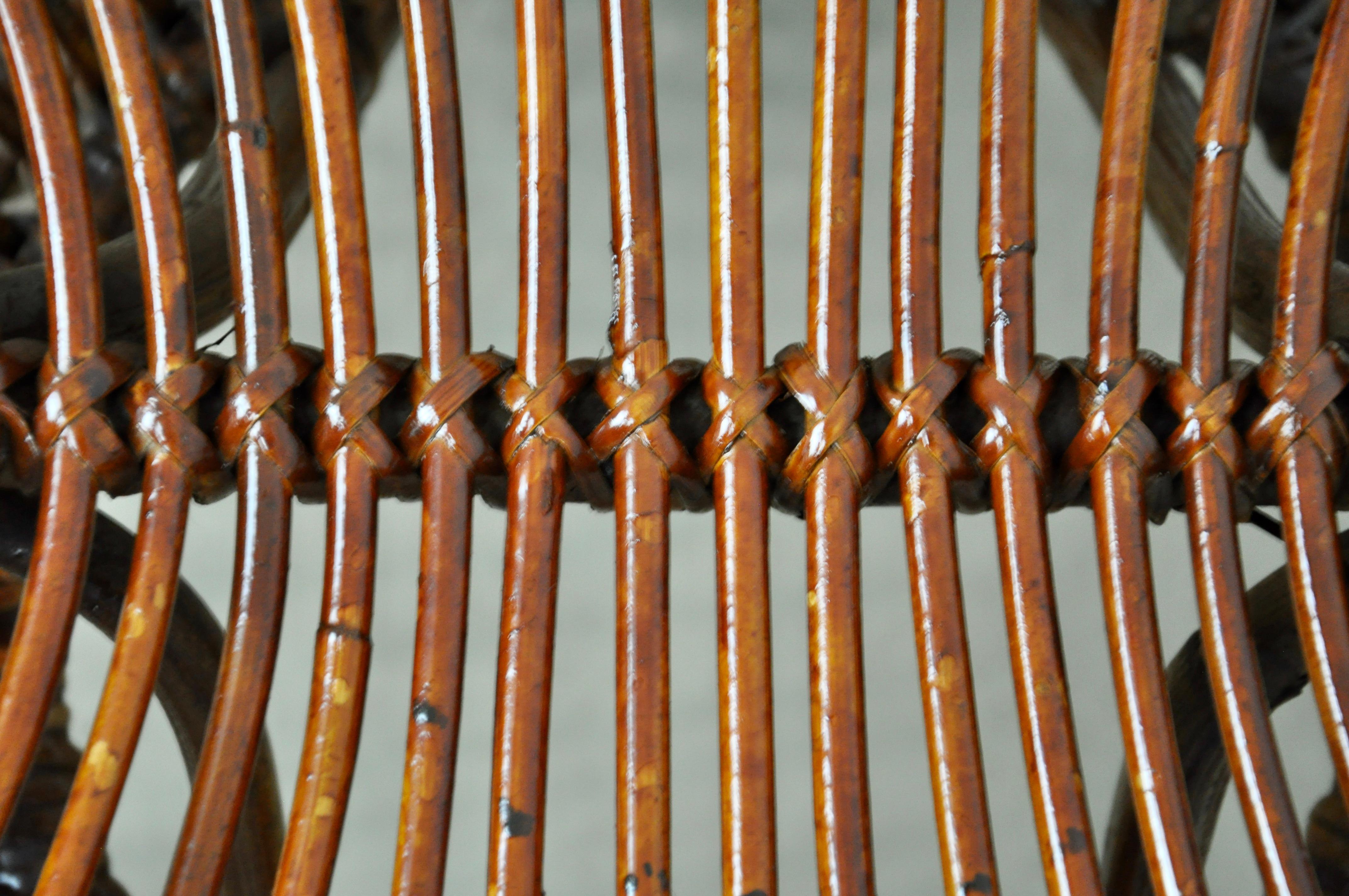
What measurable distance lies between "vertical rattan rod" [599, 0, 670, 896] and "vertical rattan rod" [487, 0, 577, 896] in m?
0.01

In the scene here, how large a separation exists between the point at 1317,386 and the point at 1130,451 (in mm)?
49

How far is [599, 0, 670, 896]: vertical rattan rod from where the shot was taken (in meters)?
0.25

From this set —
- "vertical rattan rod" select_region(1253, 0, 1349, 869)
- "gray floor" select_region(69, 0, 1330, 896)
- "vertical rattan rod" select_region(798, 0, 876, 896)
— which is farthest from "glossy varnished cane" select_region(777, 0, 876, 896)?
"gray floor" select_region(69, 0, 1330, 896)

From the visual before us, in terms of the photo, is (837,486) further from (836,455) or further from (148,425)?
(148,425)

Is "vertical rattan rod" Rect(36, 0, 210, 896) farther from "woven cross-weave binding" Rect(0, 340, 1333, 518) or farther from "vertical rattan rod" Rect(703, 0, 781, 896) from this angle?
"vertical rattan rod" Rect(703, 0, 781, 896)

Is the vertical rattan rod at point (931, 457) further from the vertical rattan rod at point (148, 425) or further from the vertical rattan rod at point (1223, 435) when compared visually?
the vertical rattan rod at point (148, 425)

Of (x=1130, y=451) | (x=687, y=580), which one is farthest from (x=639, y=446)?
(x=687, y=580)

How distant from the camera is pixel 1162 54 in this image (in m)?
0.38

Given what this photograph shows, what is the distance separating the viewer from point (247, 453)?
0.89 ft

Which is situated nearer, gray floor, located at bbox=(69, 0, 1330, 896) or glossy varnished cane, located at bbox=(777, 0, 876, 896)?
glossy varnished cane, located at bbox=(777, 0, 876, 896)

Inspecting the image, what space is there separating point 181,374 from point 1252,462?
0.26 m

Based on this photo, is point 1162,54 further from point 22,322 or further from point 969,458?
point 22,322

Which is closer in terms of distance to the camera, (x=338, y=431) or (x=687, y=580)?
(x=338, y=431)

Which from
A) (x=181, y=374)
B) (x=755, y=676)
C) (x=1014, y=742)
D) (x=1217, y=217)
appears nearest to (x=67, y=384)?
(x=181, y=374)
